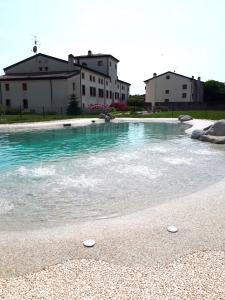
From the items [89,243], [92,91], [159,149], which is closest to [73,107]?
[92,91]

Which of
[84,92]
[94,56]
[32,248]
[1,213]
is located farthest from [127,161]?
[94,56]

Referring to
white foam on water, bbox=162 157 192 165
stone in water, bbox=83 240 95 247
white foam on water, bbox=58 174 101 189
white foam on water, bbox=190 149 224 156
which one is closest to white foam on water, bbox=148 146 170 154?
white foam on water, bbox=190 149 224 156

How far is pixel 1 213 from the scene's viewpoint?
6422 millimetres

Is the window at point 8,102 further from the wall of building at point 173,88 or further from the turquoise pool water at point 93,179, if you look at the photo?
the wall of building at point 173,88

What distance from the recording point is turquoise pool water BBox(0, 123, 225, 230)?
650 centimetres

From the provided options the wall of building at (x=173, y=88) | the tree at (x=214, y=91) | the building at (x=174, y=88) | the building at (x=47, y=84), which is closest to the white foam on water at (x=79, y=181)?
the building at (x=47, y=84)

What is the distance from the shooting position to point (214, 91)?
211 ft

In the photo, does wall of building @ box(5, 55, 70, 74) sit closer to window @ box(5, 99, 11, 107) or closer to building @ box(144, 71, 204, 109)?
window @ box(5, 99, 11, 107)

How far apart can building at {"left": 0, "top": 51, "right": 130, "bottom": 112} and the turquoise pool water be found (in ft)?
88.9

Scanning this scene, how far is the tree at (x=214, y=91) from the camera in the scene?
63.0 metres

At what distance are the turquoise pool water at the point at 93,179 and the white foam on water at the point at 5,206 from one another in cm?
2

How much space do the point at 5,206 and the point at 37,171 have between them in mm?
3790

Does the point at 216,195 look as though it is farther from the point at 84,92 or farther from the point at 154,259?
the point at 84,92

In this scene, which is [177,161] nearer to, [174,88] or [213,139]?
[213,139]
